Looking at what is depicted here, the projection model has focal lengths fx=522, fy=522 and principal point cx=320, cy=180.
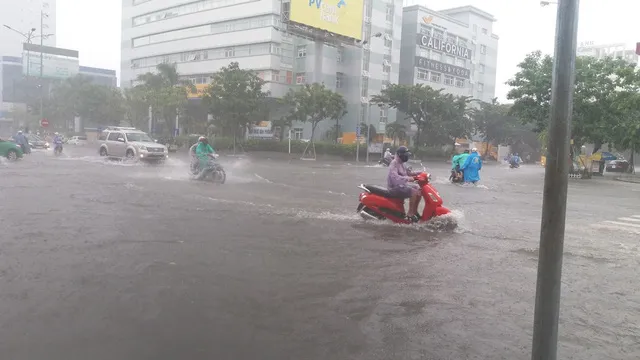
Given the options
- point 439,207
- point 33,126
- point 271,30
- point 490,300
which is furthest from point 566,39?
point 33,126

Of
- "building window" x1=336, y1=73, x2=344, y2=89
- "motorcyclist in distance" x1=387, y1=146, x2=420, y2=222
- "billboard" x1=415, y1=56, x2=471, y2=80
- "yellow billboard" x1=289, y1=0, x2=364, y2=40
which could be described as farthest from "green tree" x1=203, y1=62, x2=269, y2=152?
"motorcyclist in distance" x1=387, y1=146, x2=420, y2=222

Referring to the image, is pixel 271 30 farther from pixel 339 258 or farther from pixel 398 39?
pixel 339 258

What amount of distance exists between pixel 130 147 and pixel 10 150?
17.0 feet

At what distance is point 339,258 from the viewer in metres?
6.95

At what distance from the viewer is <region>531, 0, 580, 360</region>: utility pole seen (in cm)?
268

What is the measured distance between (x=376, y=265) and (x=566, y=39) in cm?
439

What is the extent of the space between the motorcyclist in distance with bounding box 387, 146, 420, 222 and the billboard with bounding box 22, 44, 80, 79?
211 feet

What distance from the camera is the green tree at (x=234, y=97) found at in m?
42.1

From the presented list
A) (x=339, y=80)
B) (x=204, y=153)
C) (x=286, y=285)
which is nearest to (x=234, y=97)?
(x=339, y=80)

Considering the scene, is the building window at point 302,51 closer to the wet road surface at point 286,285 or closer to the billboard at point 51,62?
the billboard at point 51,62

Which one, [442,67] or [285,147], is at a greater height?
[442,67]

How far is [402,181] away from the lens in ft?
30.1

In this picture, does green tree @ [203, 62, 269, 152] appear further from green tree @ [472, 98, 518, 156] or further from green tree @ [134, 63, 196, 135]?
green tree @ [472, 98, 518, 156]

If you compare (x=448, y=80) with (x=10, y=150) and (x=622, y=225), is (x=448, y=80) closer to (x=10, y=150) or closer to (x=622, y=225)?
(x=10, y=150)
